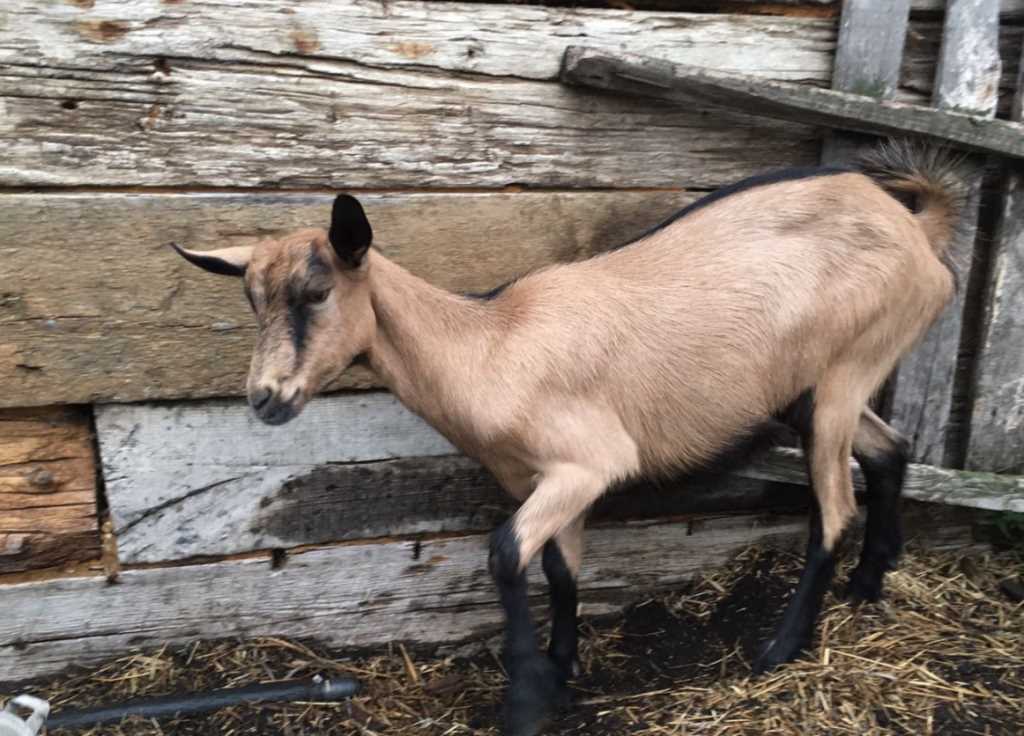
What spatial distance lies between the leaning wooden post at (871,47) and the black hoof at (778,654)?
191cm

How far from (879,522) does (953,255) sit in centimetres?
101

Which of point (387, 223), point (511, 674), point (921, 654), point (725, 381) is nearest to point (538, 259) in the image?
point (387, 223)

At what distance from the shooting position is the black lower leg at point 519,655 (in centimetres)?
273

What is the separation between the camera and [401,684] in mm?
3482

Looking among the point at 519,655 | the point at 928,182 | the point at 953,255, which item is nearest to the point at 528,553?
the point at 519,655

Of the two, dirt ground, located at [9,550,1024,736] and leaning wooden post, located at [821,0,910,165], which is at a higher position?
leaning wooden post, located at [821,0,910,165]

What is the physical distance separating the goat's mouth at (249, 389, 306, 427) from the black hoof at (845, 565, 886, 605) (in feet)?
7.31

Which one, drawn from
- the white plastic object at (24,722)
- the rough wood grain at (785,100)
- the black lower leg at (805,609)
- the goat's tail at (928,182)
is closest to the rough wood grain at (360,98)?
the rough wood grain at (785,100)

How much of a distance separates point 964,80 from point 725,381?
1.45m

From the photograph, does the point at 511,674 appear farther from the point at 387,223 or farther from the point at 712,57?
the point at 712,57

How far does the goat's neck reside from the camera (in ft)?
9.03

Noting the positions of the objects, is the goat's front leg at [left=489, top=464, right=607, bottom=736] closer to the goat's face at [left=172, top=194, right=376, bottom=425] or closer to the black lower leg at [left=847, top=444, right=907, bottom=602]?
the goat's face at [left=172, top=194, right=376, bottom=425]

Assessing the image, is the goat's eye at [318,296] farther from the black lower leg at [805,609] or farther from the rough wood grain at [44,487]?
the black lower leg at [805,609]

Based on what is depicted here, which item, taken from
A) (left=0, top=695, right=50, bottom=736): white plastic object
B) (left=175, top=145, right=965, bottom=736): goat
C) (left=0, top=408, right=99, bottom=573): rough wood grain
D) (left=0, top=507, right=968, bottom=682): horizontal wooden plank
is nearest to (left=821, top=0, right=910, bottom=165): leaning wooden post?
(left=175, top=145, right=965, bottom=736): goat
